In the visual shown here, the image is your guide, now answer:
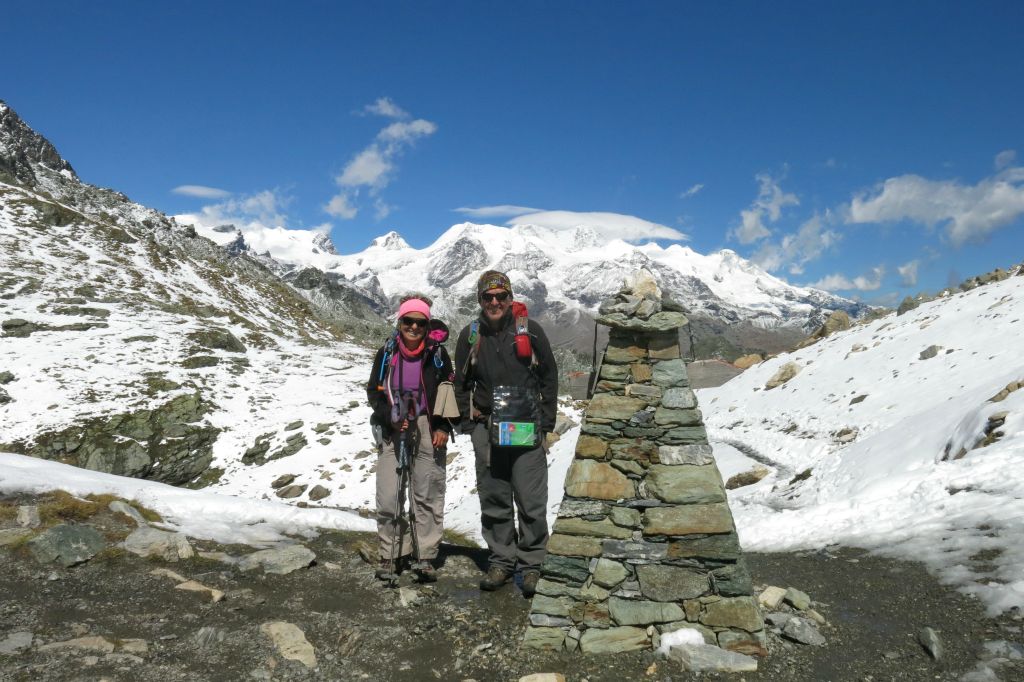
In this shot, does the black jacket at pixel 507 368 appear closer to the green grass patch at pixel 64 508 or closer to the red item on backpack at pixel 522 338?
the red item on backpack at pixel 522 338

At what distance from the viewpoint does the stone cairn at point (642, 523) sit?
582 cm

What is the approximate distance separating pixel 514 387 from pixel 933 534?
23.6ft

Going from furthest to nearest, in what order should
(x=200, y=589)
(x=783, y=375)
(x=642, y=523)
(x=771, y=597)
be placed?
(x=783, y=375), (x=771, y=597), (x=200, y=589), (x=642, y=523)

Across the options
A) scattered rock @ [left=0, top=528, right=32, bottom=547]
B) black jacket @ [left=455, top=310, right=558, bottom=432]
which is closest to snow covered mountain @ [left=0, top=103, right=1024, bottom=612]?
scattered rock @ [left=0, top=528, right=32, bottom=547]

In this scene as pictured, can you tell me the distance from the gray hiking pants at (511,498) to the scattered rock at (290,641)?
239 cm

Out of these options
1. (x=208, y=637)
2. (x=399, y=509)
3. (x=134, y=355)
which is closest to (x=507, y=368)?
(x=399, y=509)

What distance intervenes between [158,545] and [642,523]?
6469 mm

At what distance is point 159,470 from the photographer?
2273cm

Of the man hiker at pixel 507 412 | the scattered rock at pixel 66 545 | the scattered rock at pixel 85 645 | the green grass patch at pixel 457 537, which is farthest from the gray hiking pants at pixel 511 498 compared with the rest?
the green grass patch at pixel 457 537

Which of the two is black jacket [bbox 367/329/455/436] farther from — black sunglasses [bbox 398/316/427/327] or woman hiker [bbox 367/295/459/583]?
Result: black sunglasses [bbox 398/316/427/327]

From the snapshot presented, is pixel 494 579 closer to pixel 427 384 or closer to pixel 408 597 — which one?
pixel 408 597

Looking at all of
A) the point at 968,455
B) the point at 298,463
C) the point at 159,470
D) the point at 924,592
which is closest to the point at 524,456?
the point at 924,592

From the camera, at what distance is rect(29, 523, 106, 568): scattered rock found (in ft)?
22.0

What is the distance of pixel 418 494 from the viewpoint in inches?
301
